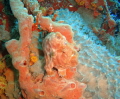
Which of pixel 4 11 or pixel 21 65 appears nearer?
pixel 21 65

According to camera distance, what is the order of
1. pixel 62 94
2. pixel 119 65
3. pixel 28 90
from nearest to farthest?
pixel 62 94 → pixel 28 90 → pixel 119 65

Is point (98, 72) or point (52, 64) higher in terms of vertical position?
point (52, 64)

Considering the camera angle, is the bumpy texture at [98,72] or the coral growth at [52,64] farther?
the bumpy texture at [98,72]

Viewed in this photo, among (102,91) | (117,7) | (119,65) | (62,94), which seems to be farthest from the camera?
(117,7)

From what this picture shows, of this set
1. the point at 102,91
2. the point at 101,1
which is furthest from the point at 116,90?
the point at 101,1

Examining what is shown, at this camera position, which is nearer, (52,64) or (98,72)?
(52,64)

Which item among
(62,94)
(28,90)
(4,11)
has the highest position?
(4,11)

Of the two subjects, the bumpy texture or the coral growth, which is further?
the bumpy texture

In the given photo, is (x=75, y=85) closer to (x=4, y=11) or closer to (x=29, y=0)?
(x=29, y=0)

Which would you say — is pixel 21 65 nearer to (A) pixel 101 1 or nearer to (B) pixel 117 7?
(A) pixel 101 1

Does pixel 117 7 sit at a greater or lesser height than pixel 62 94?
greater
